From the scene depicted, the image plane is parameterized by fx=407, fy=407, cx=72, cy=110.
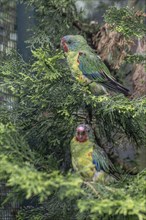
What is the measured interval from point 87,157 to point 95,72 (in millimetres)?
345

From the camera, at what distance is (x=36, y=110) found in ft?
4.43

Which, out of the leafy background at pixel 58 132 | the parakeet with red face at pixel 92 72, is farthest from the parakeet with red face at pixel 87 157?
the parakeet with red face at pixel 92 72

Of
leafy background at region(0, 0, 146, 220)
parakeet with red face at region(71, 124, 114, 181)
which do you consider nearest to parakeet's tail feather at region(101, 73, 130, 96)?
leafy background at region(0, 0, 146, 220)

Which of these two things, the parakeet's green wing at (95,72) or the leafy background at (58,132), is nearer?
the leafy background at (58,132)

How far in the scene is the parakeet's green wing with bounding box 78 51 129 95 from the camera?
148 cm

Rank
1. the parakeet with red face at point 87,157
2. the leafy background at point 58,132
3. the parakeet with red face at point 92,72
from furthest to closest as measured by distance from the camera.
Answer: the parakeet with red face at point 92,72 → the parakeet with red face at point 87,157 → the leafy background at point 58,132

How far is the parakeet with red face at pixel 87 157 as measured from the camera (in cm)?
129

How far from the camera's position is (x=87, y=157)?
1.30 metres

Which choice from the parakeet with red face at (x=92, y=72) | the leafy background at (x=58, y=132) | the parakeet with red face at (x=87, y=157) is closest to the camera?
the leafy background at (x=58, y=132)

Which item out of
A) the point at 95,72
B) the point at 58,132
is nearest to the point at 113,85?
the point at 95,72

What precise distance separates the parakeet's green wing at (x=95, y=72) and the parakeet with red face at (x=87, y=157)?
0.79 ft

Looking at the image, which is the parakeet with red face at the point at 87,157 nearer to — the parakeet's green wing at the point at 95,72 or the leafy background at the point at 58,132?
the leafy background at the point at 58,132

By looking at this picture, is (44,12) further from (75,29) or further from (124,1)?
(124,1)

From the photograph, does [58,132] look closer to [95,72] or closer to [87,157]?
[87,157]
